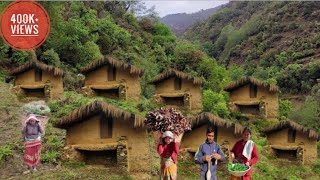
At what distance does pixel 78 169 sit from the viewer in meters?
14.6

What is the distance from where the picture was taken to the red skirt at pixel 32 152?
12219 mm

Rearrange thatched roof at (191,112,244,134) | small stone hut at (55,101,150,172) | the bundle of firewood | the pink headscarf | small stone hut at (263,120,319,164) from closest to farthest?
1. the bundle of firewood
2. the pink headscarf
3. small stone hut at (55,101,150,172)
4. thatched roof at (191,112,244,134)
5. small stone hut at (263,120,319,164)

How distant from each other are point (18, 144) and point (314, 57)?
61877 millimetres

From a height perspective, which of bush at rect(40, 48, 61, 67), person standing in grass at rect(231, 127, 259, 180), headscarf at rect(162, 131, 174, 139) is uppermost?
bush at rect(40, 48, 61, 67)

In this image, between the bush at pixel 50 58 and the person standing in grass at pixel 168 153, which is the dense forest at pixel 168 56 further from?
the person standing in grass at pixel 168 153

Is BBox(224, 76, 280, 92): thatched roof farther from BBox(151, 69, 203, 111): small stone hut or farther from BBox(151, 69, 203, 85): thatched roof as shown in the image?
BBox(151, 69, 203, 85): thatched roof

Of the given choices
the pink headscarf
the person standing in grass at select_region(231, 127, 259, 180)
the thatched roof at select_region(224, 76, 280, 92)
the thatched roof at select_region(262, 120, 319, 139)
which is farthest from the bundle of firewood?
the thatched roof at select_region(224, 76, 280, 92)

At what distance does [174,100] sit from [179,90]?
1.00 metres

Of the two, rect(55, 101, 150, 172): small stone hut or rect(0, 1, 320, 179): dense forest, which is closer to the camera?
rect(55, 101, 150, 172): small stone hut

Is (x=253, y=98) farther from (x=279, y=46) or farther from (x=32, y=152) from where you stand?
(x=279, y=46)

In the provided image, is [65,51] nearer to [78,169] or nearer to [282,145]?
[282,145]

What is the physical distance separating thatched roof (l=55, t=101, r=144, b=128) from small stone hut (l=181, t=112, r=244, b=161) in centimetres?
355

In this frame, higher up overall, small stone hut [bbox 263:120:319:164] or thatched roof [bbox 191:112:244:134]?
thatched roof [bbox 191:112:244:134]

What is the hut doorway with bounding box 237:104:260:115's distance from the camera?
30.8 m
